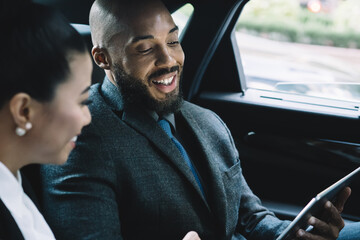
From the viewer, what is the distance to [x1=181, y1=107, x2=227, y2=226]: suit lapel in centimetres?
157

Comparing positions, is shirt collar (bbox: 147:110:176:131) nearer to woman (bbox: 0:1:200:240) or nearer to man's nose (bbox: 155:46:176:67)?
man's nose (bbox: 155:46:176:67)

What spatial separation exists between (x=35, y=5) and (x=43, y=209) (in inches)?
25.1

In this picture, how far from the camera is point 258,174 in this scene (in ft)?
7.88

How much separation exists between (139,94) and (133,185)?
12.3 inches

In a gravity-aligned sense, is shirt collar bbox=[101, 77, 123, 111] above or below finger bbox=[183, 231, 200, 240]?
above

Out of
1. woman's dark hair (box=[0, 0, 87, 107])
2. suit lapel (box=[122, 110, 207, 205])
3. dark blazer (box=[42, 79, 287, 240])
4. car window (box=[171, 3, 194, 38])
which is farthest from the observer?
car window (box=[171, 3, 194, 38])

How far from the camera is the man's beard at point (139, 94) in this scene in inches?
60.2

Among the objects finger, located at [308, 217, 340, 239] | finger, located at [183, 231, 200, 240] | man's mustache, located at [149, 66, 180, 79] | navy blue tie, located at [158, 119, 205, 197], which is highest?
man's mustache, located at [149, 66, 180, 79]

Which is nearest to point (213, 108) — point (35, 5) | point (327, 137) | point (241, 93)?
point (241, 93)

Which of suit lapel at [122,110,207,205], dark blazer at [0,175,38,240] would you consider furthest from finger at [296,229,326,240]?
dark blazer at [0,175,38,240]

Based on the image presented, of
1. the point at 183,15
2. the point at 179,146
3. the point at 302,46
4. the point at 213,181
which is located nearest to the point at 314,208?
the point at 213,181

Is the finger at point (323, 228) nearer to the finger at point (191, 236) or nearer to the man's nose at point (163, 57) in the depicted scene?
the finger at point (191, 236)

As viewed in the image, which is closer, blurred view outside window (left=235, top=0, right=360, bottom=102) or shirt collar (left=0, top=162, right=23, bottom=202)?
shirt collar (left=0, top=162, right=23, bottom=202)

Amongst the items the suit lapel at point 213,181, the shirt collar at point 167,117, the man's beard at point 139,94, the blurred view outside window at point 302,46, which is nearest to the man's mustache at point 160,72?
the man's beard at point 139,94
